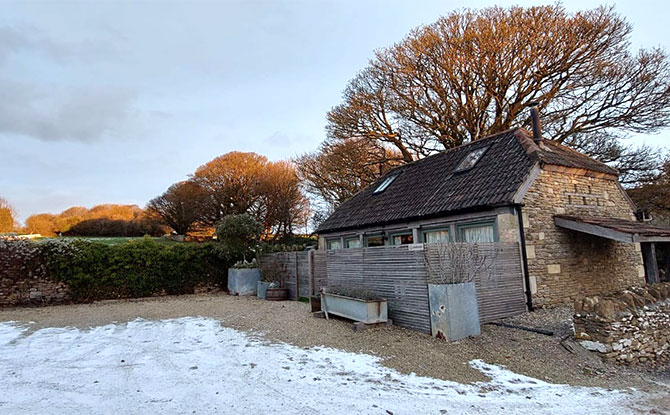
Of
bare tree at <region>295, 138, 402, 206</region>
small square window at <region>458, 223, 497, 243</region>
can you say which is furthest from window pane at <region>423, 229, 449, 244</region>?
bare tree at <region>295, 138, 402, 206</region>

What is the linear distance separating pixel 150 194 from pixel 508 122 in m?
30.9

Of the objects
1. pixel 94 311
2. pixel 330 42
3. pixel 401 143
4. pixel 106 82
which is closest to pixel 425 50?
pixel 401 143

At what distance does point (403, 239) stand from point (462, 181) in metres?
2.72

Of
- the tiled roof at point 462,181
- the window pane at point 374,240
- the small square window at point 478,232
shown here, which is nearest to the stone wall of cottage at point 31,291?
the tiled roof at point 462,181

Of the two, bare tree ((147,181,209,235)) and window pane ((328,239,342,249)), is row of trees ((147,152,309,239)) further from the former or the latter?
window pane ((328,239,342,249))

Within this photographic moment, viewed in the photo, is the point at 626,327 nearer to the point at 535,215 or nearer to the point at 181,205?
the point at 535,215

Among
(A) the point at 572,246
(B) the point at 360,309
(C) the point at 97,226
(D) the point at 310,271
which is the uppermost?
(C) the point at 97,226

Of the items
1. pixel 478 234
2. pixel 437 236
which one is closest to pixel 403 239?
pixel 437 236

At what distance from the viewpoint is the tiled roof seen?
32.3 feet

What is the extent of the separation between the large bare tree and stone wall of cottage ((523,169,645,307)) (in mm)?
5911

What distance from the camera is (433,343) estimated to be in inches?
254

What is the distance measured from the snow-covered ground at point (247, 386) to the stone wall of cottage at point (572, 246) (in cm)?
427

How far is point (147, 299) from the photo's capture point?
14.0m

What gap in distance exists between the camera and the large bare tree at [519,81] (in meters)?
15.4
